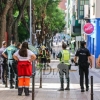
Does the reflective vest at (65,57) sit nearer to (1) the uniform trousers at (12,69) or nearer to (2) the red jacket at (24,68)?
(1) the uniform trousers at (12,69)

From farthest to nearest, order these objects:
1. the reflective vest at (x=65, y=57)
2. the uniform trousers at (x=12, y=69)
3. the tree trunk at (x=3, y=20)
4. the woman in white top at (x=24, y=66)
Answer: the tree trunk at (x=3, y=20), the uniform trousers at (x=12, y=69), the reflective vest at (x=65, y=57), the woman in white top at (x=24, y=66)

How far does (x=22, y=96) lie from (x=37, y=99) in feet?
3.20

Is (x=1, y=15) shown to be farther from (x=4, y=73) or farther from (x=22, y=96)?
(x=22, y=96)

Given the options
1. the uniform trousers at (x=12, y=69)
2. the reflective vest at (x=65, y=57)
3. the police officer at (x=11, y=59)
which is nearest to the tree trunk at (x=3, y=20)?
the uniform trousers at (x=12, y=69)

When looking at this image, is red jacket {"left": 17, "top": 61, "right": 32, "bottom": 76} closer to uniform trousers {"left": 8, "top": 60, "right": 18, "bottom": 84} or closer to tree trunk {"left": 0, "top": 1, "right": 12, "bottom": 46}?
uniform trousers {"left": 8, "top": 60, "right": 18, "bottom": 84}

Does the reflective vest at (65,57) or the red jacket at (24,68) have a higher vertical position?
the reflective vest at (65,57)

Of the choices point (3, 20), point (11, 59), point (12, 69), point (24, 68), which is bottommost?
point (12, 69)

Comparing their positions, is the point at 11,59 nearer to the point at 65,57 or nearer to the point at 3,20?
the point at 65,57

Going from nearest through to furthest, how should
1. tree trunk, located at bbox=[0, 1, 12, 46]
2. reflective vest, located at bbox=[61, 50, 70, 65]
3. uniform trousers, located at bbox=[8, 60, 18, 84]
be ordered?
reflective vest, located at bbox=[61, 50, 70, 65]
uniform trousers, located at bbox=[8, 60, 18, 84]
tree trunk, located at bbox=[0, 1, 12, 46]

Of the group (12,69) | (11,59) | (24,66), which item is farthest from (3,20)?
(24,66)

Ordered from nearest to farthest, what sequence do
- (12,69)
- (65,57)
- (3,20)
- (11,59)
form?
1. (65,57)
2. (11,59)
3. (12,69)
4. (3,20)

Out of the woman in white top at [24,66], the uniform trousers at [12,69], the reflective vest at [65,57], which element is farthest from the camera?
the uniform trousers at [12,69]

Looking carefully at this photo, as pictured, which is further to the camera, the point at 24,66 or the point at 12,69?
the point at 12,69

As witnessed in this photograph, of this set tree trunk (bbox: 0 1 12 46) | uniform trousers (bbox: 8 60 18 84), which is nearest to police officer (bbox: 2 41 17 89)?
uniform trousers (bbox: 8 60 18 84)
